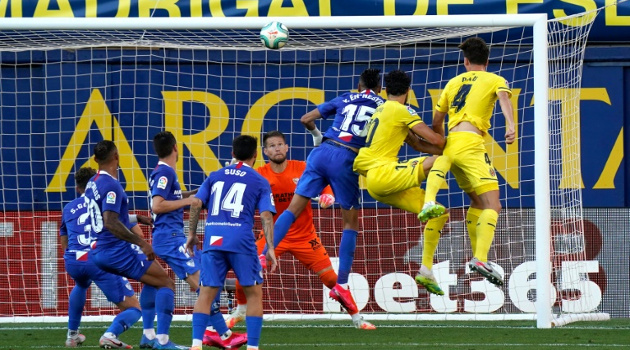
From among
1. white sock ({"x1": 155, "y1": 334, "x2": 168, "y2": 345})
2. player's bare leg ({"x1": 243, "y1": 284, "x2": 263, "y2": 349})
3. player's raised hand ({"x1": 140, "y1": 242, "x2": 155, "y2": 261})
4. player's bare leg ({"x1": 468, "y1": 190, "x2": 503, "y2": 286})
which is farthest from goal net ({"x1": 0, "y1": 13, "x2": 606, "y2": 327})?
player's bare leg ({"x1": 243, "y1": 284, "x2": 263, "y2": 349})

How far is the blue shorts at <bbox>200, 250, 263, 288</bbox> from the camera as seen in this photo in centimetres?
807

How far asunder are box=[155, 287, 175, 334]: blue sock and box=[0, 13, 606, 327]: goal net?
11.1 ft

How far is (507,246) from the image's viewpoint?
13000 mm

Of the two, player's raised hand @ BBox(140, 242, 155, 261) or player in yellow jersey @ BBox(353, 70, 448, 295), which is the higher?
player in yellow jersey @ BBox(353, 70, 448, 295)

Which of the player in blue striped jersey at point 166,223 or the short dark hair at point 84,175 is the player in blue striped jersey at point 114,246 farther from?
the short dark hair at point 84,175

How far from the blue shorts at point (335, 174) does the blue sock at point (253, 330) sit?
2523 millimetres

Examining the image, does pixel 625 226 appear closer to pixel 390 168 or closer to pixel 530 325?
pixel 530 325

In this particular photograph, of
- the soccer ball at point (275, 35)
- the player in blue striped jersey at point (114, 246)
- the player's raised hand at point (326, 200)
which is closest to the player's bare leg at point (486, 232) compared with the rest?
the player's raised hand at point (326, 200)

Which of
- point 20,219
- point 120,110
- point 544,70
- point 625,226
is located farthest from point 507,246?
point 20,219

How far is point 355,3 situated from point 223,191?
237 inches

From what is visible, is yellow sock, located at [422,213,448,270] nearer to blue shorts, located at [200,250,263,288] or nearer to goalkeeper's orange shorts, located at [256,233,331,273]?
goalkeeper's orange shorts, located at [256,233,331,273]

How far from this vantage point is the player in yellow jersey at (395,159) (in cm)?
945

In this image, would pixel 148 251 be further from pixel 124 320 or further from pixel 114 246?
pixel 124 320

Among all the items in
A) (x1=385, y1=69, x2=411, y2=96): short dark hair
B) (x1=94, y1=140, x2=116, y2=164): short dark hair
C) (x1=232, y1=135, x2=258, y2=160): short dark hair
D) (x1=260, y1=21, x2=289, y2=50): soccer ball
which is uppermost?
(x1=260, y1=21, x2=289, y2=50): soccer ball
